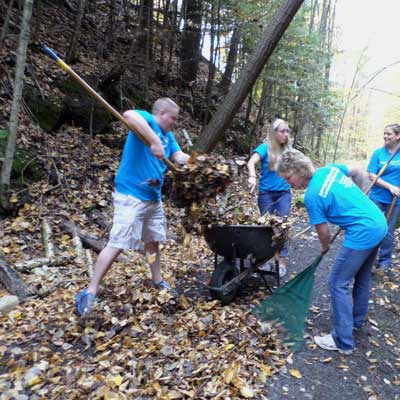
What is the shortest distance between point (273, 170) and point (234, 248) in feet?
3.54

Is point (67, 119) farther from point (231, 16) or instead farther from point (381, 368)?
point (381, 368)

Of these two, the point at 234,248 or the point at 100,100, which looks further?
the point at 234,248

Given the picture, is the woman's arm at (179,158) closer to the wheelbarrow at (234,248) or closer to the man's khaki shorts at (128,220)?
the man's khaki shorts at (128,220)

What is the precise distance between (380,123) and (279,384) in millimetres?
32861

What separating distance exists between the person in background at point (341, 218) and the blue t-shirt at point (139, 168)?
1130mm

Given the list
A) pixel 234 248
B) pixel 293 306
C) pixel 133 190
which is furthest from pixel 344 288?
pixel 133 190

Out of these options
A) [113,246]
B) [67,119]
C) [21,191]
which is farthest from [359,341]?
[67,119]

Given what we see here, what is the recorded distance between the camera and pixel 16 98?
461 cm

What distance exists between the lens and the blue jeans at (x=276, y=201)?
435 centimetres

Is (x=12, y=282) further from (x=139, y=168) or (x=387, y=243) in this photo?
(x=387, y=243)

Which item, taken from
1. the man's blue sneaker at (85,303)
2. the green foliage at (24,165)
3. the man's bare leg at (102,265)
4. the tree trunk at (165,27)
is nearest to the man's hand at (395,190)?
the man's bare leg at (102,265)

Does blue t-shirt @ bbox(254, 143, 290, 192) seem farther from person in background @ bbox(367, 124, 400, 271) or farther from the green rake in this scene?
person in background @ bbox(367, 124, 400, 271)

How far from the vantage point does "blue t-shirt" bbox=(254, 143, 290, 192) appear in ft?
14.0

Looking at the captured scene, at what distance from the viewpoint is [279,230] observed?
3.48 meters
